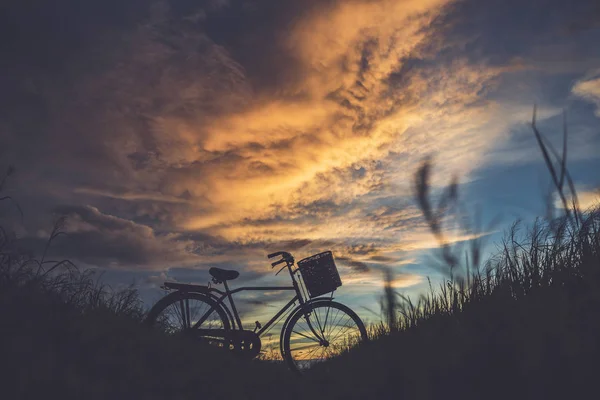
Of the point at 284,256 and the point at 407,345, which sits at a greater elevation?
the point at 284,256

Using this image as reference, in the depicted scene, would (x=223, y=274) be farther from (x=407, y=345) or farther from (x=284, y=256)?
(x=407, y=345)

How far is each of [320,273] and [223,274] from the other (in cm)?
142

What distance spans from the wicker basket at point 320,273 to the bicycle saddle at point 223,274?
0.98 meters

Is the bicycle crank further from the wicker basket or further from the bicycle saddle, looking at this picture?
the wicker basket

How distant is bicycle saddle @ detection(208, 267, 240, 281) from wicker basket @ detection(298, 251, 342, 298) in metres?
0.98

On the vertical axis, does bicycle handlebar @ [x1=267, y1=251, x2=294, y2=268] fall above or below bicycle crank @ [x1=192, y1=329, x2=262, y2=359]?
above

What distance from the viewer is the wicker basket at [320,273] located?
6.42 m

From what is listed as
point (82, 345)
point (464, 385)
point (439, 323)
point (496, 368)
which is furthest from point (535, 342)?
point (82, 345)

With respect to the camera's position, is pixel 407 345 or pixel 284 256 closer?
pixel 407 345

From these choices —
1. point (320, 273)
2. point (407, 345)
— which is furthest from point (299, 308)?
point (407, 345)

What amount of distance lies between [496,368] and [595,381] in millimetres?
624

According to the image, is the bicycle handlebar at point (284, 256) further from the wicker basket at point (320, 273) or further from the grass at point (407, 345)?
the grass at point (407, 345)

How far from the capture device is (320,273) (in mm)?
6441

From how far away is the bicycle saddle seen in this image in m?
6.50
